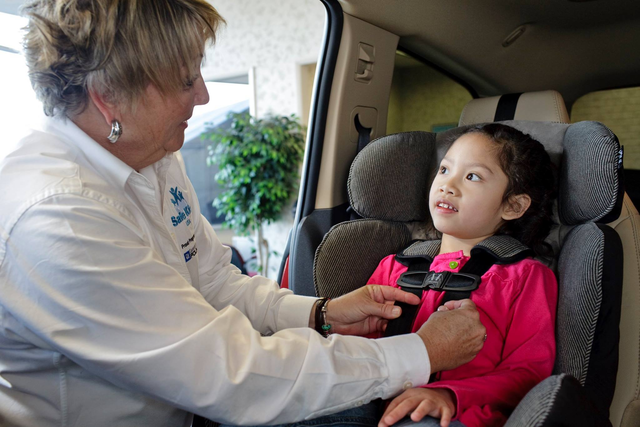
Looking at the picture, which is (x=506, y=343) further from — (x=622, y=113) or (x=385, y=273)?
(x=622, y=113)

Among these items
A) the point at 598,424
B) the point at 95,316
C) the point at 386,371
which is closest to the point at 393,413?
the point at 386,371

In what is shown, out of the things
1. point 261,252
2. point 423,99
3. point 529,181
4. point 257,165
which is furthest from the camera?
point 423,99

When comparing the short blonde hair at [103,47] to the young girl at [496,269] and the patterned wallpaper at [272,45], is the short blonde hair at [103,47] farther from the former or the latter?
the patterned wallpaper at [272,45]

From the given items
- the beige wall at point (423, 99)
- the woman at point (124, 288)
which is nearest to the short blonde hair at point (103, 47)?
the woman at point (124, 288)

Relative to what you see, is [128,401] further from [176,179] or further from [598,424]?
[598,424]

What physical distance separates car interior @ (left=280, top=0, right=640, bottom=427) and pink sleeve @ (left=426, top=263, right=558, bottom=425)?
0.04m

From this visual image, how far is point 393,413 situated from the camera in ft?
3.07

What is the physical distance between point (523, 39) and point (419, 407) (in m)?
1.99

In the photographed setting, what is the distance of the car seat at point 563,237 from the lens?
43.8 inches

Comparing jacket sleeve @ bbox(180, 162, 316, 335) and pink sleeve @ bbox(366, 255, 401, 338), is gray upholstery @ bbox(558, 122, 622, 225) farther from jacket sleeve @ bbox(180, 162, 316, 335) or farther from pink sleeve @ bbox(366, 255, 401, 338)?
jacket sleeve @ bbox(180, 162, 316, 335)

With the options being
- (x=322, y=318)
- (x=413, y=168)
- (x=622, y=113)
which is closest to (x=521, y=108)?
(x=413, y=168)

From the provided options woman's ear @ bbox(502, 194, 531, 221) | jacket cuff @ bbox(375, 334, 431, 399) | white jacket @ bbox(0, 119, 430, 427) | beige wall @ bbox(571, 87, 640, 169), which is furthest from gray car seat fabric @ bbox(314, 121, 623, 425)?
beige wall @ bbox(571, 87, 640, 169)

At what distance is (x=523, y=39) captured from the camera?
7.64 feet

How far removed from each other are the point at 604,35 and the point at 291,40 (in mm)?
3348
